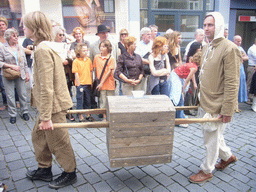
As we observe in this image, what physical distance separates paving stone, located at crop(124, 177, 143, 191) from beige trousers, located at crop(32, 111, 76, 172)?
0.75 metres

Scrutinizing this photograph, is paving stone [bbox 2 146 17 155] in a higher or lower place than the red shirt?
lower

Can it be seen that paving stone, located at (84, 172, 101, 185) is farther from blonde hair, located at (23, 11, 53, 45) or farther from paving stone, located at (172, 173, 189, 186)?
blonde hair, located at (23, 11, 53, 45)

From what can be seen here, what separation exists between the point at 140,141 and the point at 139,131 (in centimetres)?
12

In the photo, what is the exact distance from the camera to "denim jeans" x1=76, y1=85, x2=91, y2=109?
5.00 meters

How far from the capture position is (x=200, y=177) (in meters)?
3.02

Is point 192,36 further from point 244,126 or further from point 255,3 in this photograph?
point 244,126

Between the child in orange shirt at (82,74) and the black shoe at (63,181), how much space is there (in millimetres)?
2281

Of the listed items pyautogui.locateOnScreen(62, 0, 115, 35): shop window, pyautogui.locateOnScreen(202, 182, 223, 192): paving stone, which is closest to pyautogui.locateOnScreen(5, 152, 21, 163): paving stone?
pyautogui.locateOnScreen(202, 182, 223, 192): paving stone

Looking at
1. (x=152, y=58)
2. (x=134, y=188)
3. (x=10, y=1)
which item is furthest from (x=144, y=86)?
(x=10, y=1)

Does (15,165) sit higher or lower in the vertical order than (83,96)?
lower

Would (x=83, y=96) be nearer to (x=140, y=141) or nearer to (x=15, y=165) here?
(x=15, y=165)

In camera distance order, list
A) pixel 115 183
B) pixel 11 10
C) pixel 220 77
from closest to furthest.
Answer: pixel 220 77 < pixel 115 183 < pixel 11 10

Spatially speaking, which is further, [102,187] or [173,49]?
[173,49]

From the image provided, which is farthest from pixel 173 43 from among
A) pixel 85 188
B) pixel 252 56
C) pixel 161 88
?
pixel 85 188
